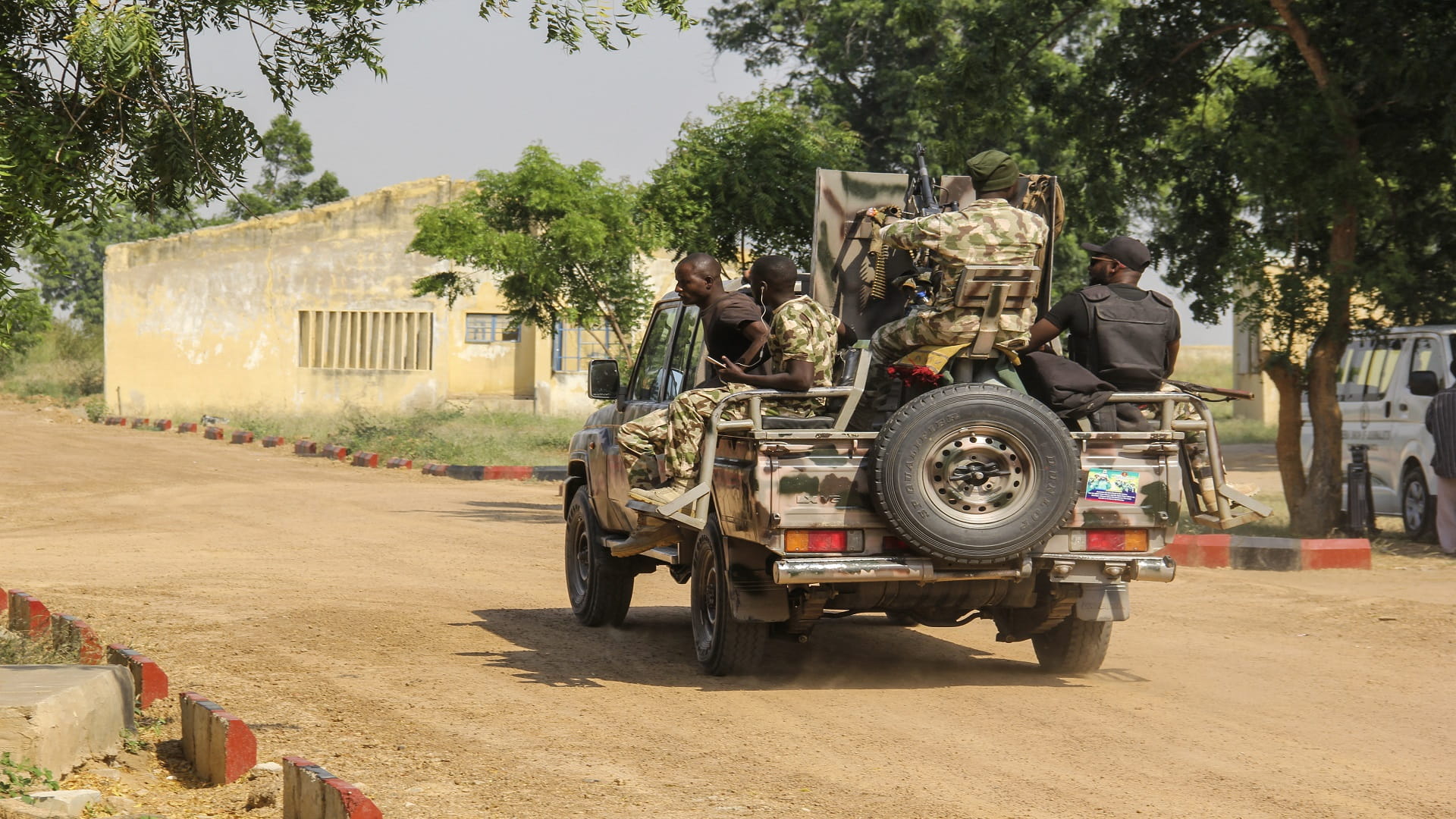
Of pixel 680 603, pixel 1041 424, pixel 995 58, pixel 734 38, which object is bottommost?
pixel 680 603

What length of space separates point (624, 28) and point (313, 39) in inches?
55.8

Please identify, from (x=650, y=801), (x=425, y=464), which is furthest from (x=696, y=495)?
(x=425, y=464)

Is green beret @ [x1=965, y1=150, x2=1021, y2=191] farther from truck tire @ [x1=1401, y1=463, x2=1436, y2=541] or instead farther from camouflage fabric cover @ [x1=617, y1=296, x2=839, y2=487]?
truck tire @ [x1=1401, y1=463, x2=1436, y2=541]

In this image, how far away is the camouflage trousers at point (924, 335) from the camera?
7027mm

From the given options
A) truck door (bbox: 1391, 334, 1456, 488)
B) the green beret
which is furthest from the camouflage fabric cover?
truck door (bbox: 1391, 334, 1456, 488)

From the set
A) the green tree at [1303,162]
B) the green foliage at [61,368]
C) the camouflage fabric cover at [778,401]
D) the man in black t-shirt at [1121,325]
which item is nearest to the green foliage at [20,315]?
the camouflage fabric cover at [778,401]

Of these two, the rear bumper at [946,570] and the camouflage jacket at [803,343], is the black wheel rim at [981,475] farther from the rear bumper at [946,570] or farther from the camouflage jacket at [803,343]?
the camouflage jacket at [803,343]

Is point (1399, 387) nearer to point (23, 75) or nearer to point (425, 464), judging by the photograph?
point (23, 75)

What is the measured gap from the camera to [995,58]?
16.2 metres

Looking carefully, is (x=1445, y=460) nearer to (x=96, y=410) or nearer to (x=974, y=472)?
(x=974, y=472)

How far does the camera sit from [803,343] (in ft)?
24.0

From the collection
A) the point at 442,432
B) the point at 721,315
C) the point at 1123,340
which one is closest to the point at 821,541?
the point at 721,315

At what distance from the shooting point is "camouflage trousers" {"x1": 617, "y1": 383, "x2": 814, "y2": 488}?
23.8 ft

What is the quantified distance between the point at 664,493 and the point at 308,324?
28849 mm
